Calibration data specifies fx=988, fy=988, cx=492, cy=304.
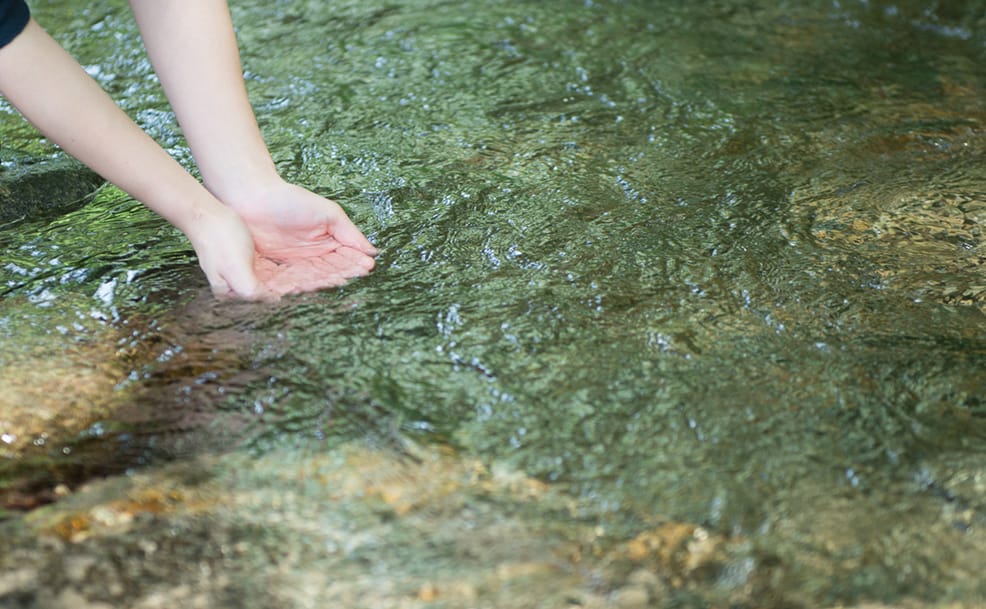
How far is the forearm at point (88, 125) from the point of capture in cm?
195

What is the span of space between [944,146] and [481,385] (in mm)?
1649

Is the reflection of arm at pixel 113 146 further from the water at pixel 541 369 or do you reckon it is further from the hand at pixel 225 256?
the water at pixel 541 369

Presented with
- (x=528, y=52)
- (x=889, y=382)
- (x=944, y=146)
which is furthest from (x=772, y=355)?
(x=528, y=52)

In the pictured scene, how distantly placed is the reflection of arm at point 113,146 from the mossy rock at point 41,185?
0.48 m

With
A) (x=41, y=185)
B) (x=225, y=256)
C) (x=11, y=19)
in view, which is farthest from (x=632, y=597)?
(x=41, y=185)

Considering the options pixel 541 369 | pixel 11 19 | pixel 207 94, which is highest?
pixel 11 19

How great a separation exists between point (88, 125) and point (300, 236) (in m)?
0.49

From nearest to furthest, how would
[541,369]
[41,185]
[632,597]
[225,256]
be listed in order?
[632,597], [541,369], [225,256], [41,185]

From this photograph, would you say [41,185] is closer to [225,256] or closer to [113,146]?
[113,146]

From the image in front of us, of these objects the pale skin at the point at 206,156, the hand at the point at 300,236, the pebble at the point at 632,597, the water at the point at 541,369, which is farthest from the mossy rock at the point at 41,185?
the pebble at the point at 632,597

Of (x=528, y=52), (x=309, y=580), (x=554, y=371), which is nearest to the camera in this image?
(x=309, y=580)

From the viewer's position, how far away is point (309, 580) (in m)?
1.36

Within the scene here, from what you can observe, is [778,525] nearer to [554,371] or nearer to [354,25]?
[554,371]

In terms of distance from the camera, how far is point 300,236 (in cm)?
223
